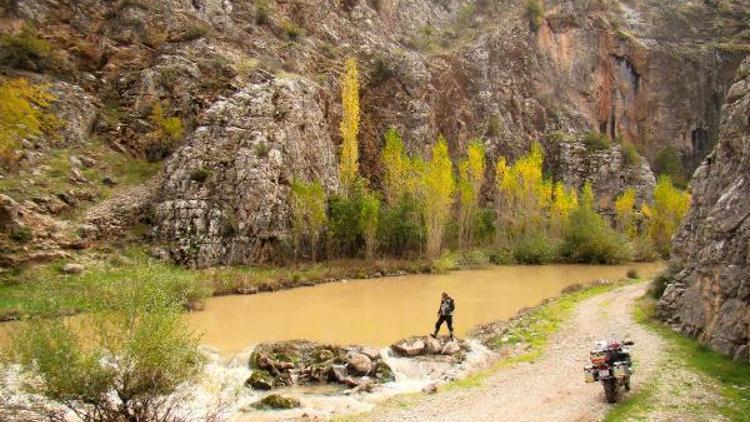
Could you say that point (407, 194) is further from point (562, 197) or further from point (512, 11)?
point (512, 11)

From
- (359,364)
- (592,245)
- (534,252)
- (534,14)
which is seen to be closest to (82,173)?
(359,364)

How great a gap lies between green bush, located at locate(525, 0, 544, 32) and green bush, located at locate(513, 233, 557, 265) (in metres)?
42.0

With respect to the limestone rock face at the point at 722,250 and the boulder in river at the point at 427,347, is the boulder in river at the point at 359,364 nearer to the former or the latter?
the boulder in river at the point at 427,347

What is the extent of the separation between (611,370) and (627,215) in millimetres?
58655

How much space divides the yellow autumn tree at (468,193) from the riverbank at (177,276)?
779 cm

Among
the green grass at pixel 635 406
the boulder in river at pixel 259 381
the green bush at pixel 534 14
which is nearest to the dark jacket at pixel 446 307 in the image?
the boulder in river at pixel 259 381

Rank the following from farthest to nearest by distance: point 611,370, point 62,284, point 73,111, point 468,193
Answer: point 468,193 → point 73,111 → point 62,284 → point 611,370

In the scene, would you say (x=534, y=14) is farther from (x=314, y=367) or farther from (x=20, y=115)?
(x=314, y=367)

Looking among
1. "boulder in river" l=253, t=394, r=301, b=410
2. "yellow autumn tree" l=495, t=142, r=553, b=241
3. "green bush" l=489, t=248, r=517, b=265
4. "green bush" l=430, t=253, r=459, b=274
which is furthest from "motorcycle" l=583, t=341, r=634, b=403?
"yellow autumn tree" l=495, t=142, r=553, b=241

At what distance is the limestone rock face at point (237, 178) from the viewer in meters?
35.2

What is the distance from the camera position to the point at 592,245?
4894 cm

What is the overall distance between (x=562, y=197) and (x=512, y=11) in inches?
1419

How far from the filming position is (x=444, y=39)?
74562mm

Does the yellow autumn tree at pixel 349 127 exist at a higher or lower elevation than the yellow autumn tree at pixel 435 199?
higher
